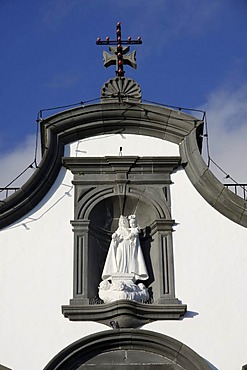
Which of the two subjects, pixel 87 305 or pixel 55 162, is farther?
pixel 55 162

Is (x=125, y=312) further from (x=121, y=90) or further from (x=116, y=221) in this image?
(x=121, y=90)

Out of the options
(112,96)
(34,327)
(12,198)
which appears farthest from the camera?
(112,96)

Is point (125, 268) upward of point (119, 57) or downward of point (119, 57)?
downward

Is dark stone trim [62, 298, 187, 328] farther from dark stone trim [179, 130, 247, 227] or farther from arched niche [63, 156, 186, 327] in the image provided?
dark stone trim [179, 130, 247, 227]

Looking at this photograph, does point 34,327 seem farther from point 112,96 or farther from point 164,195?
point 112,96

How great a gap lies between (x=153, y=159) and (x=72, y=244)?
6.93 feet

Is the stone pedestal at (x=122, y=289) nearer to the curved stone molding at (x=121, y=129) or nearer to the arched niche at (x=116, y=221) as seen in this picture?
the arched niche at (x=116, y=221)

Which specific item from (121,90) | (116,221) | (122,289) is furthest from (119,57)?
(122,289)

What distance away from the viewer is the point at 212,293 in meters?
15.4

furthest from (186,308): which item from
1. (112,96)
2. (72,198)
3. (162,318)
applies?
(112,96)

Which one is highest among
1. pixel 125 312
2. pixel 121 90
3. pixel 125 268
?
pixel 121 90

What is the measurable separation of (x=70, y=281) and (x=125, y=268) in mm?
944

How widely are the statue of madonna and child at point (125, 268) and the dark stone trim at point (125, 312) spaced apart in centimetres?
27

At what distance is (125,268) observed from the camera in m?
15.8
